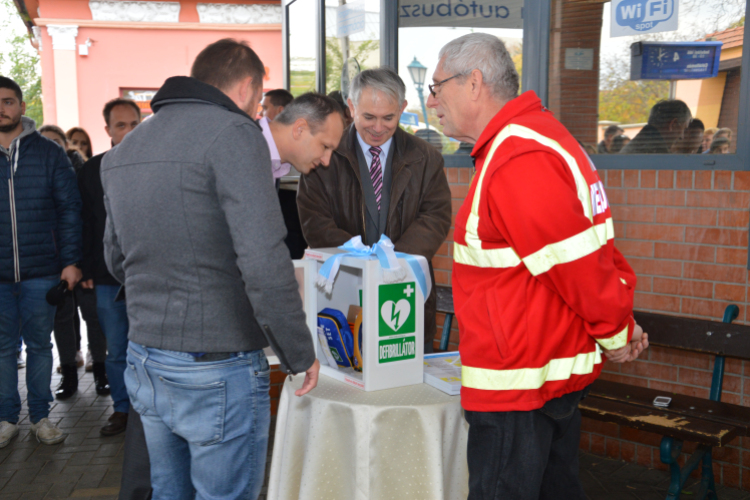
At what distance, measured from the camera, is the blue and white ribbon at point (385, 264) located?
212 cm

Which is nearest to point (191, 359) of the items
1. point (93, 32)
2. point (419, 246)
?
point (419, 246)

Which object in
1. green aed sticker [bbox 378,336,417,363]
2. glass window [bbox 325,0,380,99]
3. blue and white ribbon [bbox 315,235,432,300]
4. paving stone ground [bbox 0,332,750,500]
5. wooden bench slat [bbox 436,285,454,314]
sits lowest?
paving stone ground [bbox 0,332,750,500]

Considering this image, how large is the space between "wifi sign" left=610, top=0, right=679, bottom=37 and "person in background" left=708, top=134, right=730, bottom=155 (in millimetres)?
629

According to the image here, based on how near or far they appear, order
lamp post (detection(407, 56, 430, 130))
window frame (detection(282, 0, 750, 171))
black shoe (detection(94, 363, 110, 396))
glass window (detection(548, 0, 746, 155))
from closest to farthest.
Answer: window frame (detection(282, 0, 750, 171))
glass window (detection(548, 0, 746, 155))
lamp post (detection(407, 56, 430, 130))
black shoe (detection(94, 363, 110, 396))

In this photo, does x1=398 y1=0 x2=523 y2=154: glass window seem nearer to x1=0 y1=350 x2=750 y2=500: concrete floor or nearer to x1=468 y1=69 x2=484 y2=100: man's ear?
x1=0 y1=350 x2=750 y2=500: concrete floor

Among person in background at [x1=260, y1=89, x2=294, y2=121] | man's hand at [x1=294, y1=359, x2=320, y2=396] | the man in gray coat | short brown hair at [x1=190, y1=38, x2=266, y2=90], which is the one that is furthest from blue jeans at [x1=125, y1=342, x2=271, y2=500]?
person in background at [x1=260, y1=89, x2=294, y2=121]

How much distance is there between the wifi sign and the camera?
3492 mm

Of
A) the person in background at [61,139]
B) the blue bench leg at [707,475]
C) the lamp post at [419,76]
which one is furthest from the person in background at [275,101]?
the blue bench leg at [707,475]

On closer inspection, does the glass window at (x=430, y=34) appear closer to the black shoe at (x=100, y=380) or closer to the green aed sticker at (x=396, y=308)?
the green aed sticker at (x=396, y=308)

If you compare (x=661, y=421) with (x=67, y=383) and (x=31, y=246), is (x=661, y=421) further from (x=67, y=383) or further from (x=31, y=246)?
(x=67, y=383)

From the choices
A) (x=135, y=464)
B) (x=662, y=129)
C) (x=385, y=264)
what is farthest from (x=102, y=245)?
(x=662, y=129)

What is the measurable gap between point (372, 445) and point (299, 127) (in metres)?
1.11

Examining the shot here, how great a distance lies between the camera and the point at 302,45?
6.73 metres

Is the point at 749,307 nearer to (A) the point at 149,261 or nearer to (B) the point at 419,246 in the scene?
(B) the point at 419,246
